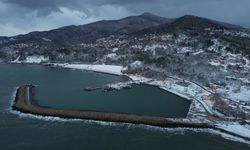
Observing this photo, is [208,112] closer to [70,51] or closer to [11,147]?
[11,147]

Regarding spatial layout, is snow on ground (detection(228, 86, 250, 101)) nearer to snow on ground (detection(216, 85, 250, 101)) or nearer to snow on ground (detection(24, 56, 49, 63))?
snow on ground (detection(216, 85, 250, 101))

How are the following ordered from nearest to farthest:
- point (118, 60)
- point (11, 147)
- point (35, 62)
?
point (11, 147), point (118, 60), point (35, 62)

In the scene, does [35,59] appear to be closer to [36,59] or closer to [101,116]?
[36,59]

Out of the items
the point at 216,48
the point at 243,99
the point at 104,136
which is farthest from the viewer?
the point at 216,48

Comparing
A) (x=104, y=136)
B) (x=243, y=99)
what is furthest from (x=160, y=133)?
(x=243, y=99)

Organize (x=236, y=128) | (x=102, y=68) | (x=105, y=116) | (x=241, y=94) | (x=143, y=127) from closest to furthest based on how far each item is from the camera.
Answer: (x=236, y=128) < (x=143, y=127) < (x=105, y=116) < (x=241, y=94) < (x=102, y=68)

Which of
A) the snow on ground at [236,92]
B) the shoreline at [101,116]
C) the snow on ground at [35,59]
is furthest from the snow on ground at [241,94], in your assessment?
the snow on ground at [35,59]

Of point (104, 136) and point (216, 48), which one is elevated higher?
point (216, 48)

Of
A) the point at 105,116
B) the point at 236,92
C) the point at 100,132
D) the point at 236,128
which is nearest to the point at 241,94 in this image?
the point at 236,92
